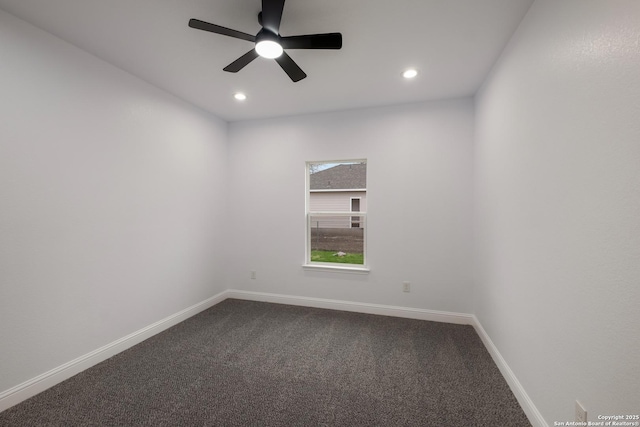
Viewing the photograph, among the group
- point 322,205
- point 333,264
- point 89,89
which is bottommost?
point 333,264

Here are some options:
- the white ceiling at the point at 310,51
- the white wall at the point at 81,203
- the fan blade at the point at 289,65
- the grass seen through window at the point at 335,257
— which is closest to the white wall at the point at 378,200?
the grass seen through window at the point at 335,257

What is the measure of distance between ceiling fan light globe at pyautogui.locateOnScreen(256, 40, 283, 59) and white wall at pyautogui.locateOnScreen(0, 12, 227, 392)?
1.65 meters

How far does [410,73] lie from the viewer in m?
2.56

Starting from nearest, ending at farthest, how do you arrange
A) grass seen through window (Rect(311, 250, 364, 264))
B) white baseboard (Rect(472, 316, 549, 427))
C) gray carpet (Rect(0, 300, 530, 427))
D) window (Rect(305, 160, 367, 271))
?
white baseboard (Rect(472, 316, 549, 427)) → gray carpet (Rect(0, 300, 530, 427)) → window (Rect(305, 160, 367, 271)) → grass seen through window (Rect(311, 250, 364, 264))

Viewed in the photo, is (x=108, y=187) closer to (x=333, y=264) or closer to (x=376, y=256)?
(x=333, y=264)

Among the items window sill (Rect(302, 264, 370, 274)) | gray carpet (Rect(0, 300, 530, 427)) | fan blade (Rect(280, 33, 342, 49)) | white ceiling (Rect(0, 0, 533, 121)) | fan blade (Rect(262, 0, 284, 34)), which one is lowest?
gray carpet (Rect(0, 300, 530, 427))

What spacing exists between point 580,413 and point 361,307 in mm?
2367

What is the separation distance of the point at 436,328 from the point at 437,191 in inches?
63.6

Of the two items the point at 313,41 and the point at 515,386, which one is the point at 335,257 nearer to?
the point at 515,386

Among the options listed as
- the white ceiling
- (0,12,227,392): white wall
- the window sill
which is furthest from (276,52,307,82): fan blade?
the window sill

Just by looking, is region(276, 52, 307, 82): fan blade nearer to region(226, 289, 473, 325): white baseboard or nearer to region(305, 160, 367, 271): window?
region(305, 160, 367, 271): window

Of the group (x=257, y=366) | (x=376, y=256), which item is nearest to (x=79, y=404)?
(x=257, y=366)

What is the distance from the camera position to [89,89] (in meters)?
2.26

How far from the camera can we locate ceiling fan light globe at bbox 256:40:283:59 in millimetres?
1729
